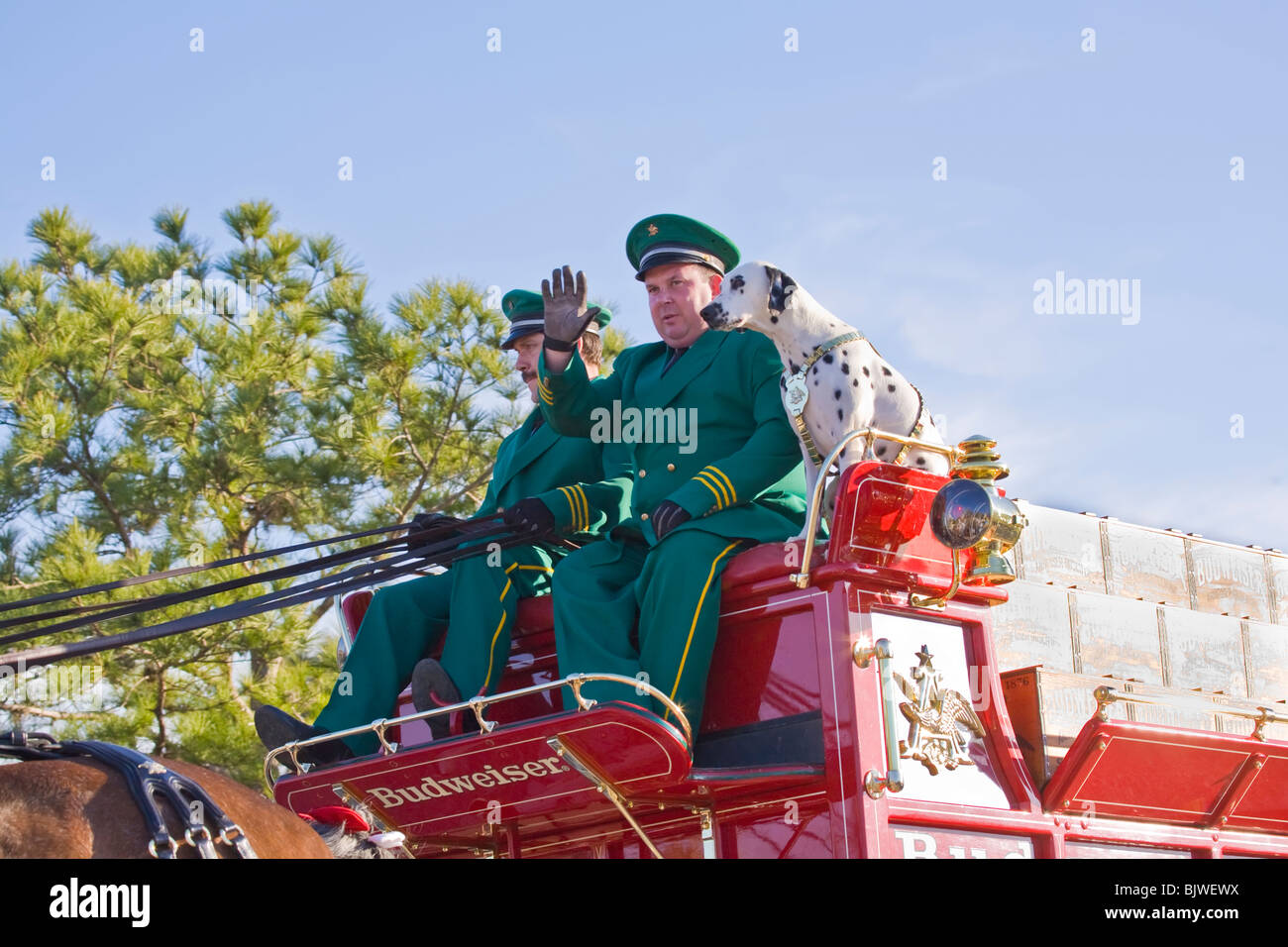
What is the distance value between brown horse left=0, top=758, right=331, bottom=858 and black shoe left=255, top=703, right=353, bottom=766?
1.59m

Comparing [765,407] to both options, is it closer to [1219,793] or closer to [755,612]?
[755,612]

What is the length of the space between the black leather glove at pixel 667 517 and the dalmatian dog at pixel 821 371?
0.39 metres

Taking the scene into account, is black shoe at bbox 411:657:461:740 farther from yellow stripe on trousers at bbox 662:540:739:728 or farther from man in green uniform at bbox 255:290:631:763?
yellow stripe on trousers at bbox 662:540:739:728

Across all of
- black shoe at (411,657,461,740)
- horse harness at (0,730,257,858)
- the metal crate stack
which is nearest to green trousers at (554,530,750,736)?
black shoe at (411,657,461,740)

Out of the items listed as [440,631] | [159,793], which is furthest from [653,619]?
[159,793]

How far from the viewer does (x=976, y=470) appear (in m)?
4.09

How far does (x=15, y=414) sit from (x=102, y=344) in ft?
2.76

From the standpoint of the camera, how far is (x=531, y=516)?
470 centimetres

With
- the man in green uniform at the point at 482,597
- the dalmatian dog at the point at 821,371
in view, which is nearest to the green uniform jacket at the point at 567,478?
the man in green uniform at the point at 482,597

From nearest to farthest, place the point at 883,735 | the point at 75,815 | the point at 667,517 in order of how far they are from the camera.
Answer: the point at 75,815, the point at 883,735, the point at 667,517

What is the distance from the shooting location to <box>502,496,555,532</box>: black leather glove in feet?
15.4

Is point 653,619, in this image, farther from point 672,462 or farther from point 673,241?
point 673,241

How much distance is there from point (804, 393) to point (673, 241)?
76 centimetres
